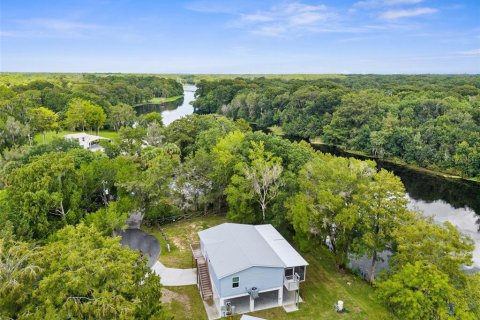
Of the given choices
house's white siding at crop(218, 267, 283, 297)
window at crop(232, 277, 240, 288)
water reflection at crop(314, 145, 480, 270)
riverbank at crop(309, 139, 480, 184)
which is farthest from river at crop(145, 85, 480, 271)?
window at crop(232, 277, 240, 288)

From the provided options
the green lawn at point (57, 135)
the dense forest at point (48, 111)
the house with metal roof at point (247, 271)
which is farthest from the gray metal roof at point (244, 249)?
the green lawn at point (57, 135)

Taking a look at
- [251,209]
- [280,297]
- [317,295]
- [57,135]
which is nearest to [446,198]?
[251,209]

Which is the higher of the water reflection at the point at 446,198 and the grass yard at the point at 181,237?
the grass yard at the point at 181,237

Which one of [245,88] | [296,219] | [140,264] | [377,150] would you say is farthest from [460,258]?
[245,88]

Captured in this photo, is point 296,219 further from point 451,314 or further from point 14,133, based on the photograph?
point 14,133

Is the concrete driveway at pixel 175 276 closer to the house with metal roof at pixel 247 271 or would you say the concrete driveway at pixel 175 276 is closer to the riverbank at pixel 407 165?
the house with metal roof at pixel 247 271

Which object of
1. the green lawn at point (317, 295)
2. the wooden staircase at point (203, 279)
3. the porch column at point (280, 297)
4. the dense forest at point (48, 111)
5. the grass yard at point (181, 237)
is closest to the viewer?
the green lawn at point (317, 295)
